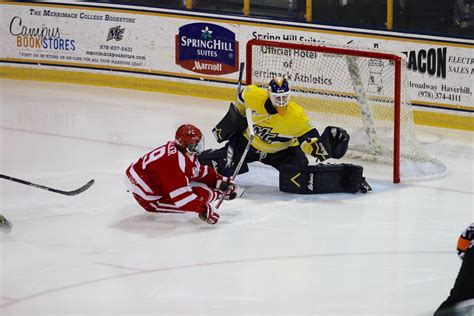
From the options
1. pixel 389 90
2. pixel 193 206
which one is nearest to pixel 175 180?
pixel 193 206

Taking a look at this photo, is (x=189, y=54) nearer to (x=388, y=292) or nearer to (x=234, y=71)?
(x=234, y=71)

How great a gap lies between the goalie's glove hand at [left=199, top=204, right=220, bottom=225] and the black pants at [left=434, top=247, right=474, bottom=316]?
6.90 ft

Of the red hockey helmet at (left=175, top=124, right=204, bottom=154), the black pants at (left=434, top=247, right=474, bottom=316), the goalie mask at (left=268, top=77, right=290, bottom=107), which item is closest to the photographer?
the black pants at (left=434, top=247, right=474, bottom=316)

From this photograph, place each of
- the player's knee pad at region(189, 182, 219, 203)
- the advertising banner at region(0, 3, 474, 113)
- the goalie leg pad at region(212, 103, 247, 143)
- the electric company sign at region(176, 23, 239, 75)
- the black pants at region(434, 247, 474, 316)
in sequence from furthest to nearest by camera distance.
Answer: the electric company sign at region(176, 23, 239, 75)
the advertising banner at region(0, 3, 474, 113)
the goalie leg pad at region(212, 103, 247, 143)
the player's knee pad at region(189, 182, 219, 203)
the black pants at region(434, 247, 474, 316)

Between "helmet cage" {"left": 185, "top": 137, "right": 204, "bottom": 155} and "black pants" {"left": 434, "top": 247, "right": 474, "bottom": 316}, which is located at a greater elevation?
"helmet cage" {"left": 185, "top": 137, "right": 204, "bottom": 155}

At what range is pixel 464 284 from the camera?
491 centimetres

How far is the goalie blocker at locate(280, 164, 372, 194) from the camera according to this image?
7647 millimetres

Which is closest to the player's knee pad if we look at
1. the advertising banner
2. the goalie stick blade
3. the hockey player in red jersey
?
the hockey player in red jersey

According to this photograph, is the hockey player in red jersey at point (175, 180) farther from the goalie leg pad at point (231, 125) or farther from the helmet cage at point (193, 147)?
the goalie leg pad at point (231, 125)

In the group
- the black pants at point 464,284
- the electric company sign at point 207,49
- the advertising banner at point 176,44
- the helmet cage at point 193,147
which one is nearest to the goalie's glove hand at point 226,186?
the helmet cage at point 193,147

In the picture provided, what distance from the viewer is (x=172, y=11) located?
1105 cm

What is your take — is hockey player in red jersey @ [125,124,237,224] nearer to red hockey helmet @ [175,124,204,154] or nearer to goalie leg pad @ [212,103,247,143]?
red hockey helmet @ [175,124,204,154]

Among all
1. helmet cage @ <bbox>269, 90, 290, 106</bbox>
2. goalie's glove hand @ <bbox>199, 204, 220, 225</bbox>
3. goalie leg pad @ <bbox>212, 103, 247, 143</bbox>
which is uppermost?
helmet cage @ <bbox>269, 90, 290, 106</bbox>

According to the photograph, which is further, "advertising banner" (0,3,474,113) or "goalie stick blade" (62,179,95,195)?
"advertising banner" (0,3,474,113)
